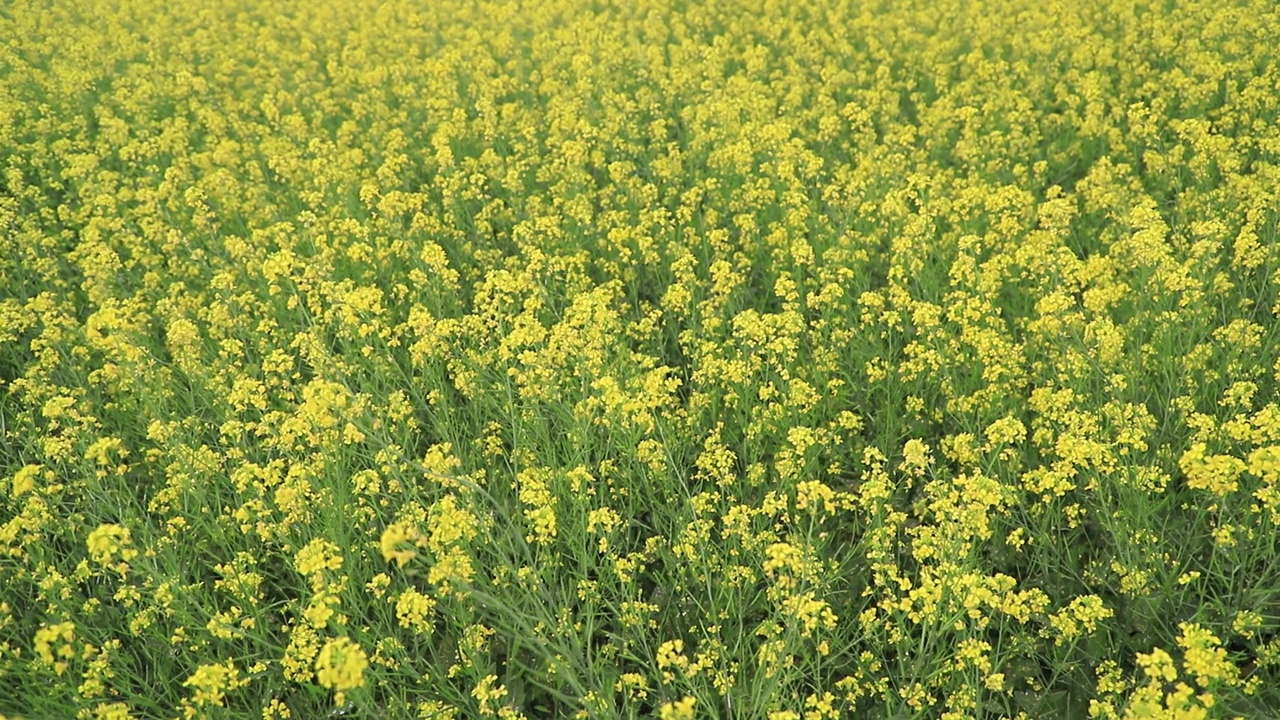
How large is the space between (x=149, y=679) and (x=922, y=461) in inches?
124

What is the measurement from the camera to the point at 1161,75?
715 centimetres

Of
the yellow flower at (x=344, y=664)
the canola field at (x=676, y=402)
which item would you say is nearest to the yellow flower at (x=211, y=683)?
the canola field at (x=676, y=402)

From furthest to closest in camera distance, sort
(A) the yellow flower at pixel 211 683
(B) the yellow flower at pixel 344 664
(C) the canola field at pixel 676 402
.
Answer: (C) the canola field at pixel 676 402 < (A) the yellow flower at pixel 211 683 < (B) the yellow flower at pixel 344 664

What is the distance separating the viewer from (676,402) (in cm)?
450

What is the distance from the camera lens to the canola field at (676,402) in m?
3.33

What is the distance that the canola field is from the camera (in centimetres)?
333

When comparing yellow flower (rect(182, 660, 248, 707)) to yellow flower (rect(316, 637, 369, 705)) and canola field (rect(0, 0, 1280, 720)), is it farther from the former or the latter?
yellow flower (rect(316, 637, 369, 705))

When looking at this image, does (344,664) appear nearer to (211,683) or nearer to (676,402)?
(211,683)

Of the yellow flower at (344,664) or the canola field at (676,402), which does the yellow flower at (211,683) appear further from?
the yellow flower at (344,664)

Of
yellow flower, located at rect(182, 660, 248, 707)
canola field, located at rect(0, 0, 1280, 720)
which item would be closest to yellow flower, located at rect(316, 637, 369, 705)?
canola field, located at rect(0, 0, 1280, 720)

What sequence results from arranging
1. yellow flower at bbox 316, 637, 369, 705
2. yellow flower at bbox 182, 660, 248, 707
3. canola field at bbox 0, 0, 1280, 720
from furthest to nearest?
canola field at bbox 0, 0, 1280, 720, yellow flower at bbox 182, 660, 248, 707, yellow flower at bbox 316, 637, 369, 705

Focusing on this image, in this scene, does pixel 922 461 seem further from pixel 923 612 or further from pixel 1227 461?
pixel 1227 461

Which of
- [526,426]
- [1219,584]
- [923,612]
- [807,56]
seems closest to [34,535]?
[526,426]

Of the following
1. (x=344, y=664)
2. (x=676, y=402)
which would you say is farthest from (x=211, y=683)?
(x=676, y=402)
